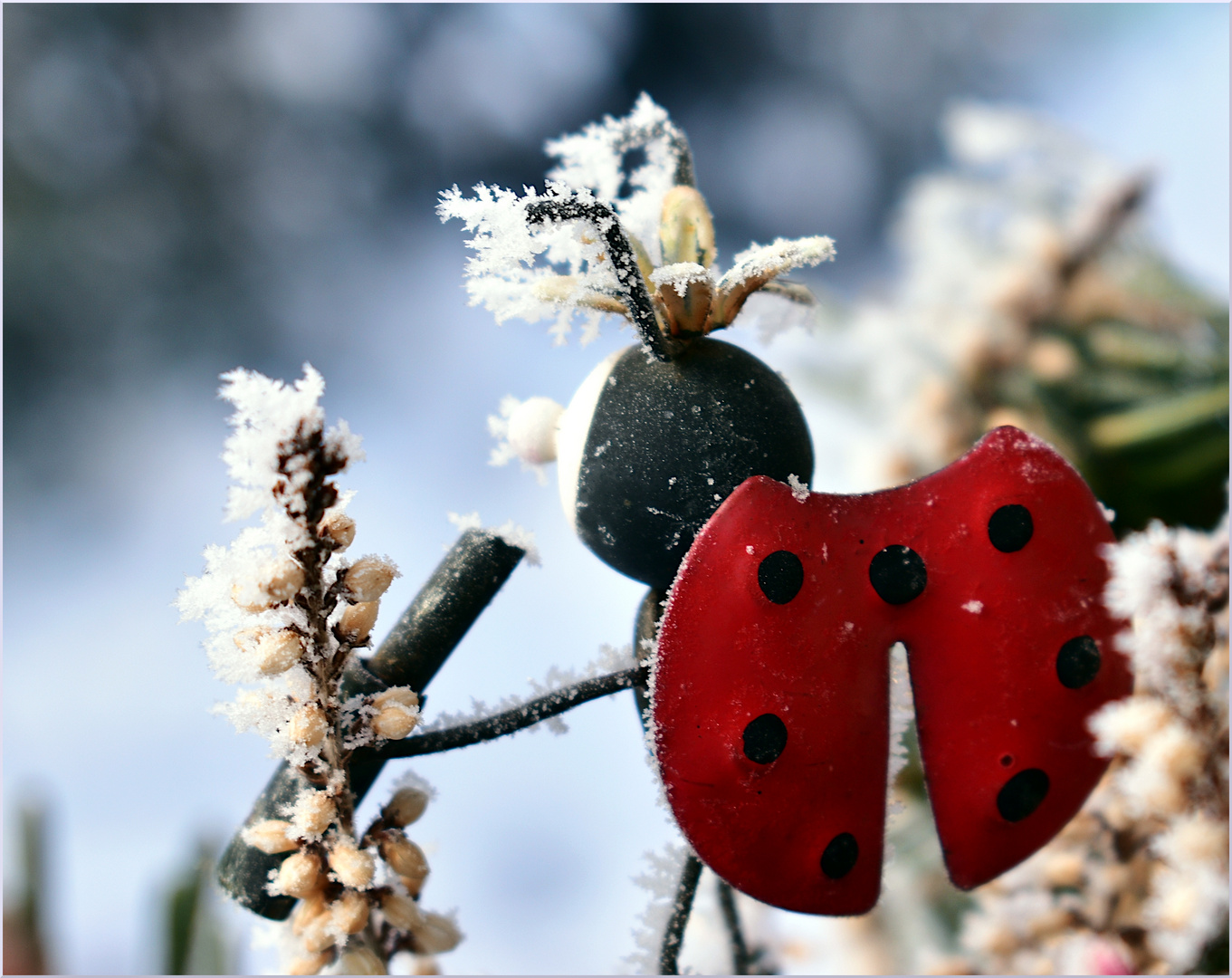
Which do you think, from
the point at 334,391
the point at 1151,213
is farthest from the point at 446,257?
the point at 1151,213

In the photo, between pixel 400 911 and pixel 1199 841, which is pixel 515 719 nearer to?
pixel 400 911

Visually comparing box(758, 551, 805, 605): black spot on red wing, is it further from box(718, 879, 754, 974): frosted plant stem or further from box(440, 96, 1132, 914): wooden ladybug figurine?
box(718, 879, 754, 974): frosted plant stem

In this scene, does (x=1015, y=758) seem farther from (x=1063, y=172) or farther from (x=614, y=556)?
(x=1063, y=172)

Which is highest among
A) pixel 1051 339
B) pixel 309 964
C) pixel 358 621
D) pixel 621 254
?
pixel 1051 339

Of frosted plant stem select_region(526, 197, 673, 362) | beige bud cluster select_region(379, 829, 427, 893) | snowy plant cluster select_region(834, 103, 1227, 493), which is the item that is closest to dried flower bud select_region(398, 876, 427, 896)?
beige bud cluster select_region(379, 829, 427, 893)

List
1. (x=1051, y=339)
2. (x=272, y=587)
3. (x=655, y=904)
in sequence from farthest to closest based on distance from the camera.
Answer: (x=1051, y=339) < (x=655, y=904) < (x=272, y=587)

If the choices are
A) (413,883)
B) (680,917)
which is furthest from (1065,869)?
(413,883)
